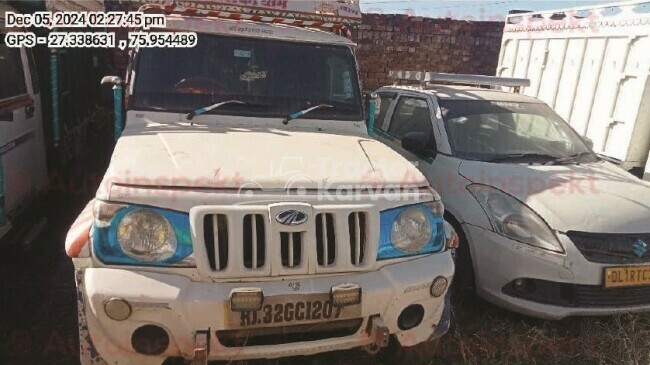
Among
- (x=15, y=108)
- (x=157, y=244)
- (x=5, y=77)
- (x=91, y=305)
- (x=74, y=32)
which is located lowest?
(x=91, y=305)

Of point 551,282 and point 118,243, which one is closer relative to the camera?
point 118,243

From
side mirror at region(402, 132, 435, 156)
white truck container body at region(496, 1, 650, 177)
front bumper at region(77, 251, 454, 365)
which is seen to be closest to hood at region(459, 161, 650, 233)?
side mirror at region(402, 132, 435, 156)

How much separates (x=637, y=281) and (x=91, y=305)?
3.37m

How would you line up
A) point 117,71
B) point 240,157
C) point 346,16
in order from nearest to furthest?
point 240,157
point 346,16
point 117,71

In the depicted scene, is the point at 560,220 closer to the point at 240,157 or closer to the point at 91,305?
the point at 240,157

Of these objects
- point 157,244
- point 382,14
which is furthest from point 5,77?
point 382,14

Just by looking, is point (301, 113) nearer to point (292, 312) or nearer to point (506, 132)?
point (292, 312)

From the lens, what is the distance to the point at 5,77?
3971 millimetres

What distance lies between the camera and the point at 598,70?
20.0ft

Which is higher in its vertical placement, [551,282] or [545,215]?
[545,215]

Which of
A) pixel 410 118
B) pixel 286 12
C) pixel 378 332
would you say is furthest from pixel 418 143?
pixel 378 332

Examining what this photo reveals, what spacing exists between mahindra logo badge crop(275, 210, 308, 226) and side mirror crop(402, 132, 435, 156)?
226 centimetres

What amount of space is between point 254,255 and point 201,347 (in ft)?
1.49

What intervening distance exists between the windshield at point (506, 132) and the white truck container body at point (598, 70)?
5.44 ft
